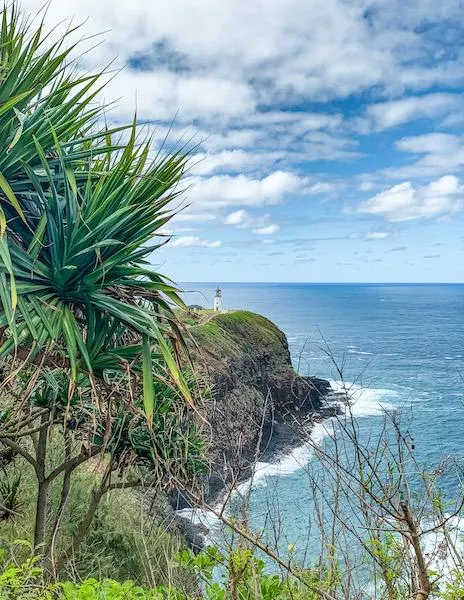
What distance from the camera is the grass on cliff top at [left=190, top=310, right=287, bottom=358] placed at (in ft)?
94.9

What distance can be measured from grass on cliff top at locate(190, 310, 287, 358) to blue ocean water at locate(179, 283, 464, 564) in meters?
2.26

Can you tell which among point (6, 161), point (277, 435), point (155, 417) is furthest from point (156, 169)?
point (277, 435)

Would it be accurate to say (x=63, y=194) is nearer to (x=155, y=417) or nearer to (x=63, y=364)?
(x=63, y=364)

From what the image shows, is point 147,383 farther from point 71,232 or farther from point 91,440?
point 91,440

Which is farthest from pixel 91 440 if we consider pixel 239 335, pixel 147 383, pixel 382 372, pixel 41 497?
pixel 382 372

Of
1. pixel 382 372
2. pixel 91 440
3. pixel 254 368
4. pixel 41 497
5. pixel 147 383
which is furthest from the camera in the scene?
pixel 382 372

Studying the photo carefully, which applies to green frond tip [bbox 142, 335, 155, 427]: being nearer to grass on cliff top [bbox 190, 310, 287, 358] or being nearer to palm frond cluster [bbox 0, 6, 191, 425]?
palm frond cluster [bbox 0, 6, 191, 425]

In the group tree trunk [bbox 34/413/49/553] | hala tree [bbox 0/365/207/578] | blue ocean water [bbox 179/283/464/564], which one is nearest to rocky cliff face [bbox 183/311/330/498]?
blue ocean water [bbox 179/283/464/564]

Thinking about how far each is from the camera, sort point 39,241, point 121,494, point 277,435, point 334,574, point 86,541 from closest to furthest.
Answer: point 334,574, point 39,241, point 86,541, point 121,494, point 277,435

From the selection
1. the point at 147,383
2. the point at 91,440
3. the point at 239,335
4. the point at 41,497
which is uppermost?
the point at 147,383

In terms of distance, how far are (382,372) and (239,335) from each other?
15522 mm

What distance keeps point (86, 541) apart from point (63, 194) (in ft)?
18.5

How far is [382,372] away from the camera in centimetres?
4362

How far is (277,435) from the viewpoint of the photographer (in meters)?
27.0
